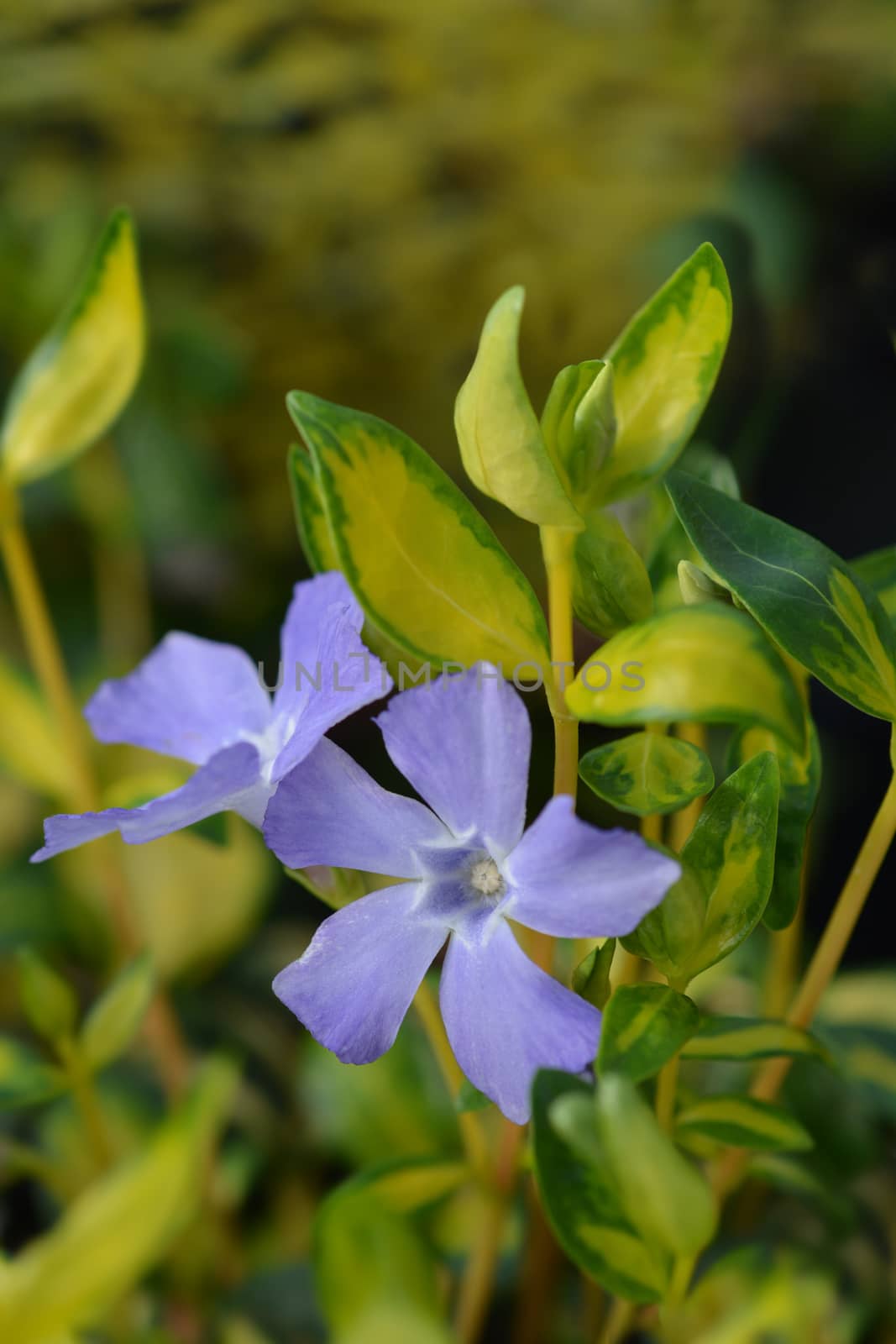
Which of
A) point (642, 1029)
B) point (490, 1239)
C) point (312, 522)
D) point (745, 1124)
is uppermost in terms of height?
point (312, 522)

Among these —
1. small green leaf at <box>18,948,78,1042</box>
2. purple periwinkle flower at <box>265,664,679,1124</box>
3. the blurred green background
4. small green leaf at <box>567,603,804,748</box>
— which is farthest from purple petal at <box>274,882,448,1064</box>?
the blurred green background

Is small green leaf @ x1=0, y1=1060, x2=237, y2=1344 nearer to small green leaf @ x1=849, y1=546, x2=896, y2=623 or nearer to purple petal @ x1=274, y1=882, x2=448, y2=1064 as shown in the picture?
purple petal @ x1=274, y1=882, x2=448, y2=1064

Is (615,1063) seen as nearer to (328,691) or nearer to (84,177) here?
(328,691)

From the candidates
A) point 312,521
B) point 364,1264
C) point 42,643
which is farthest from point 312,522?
point 364,1264

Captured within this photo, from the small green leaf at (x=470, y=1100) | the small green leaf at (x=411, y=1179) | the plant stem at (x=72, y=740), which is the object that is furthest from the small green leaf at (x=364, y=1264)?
the plant stem at (x=72, y=740)

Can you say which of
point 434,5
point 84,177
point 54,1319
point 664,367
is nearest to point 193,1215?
point 54,1319

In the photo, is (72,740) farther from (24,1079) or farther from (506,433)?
(506,433)

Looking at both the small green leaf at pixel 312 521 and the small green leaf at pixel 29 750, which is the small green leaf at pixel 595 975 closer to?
the small green leaf at pixel 312 521
